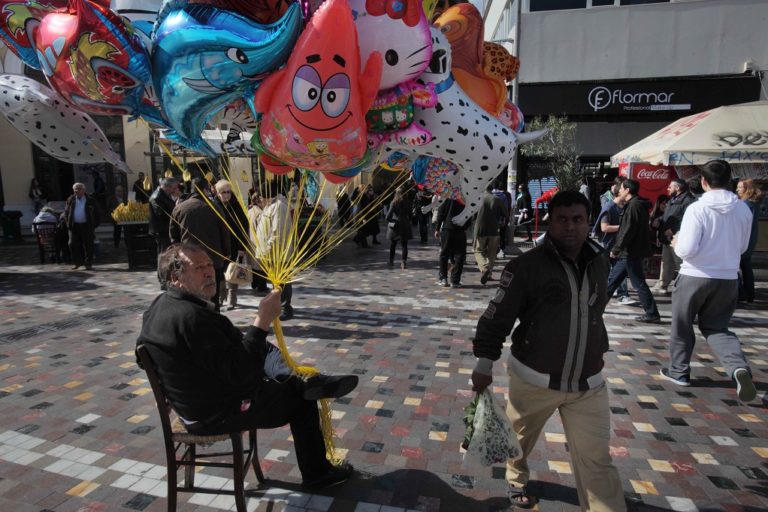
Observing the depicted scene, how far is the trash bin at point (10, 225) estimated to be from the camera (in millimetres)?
13047

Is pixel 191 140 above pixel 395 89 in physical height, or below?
below

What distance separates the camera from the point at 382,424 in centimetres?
338

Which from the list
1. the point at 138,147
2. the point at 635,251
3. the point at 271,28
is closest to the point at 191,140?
the point at 271,28

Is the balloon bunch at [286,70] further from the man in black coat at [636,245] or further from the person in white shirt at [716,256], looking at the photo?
the man in black coat at [636,245]

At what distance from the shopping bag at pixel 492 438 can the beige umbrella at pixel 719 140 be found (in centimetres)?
752

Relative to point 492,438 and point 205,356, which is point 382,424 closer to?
point 492,438

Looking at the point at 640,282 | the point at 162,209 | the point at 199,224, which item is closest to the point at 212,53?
the point at 199,224

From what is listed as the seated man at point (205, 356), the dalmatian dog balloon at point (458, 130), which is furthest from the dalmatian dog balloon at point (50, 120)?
the dalmatian dog balloon at point (458, 130)

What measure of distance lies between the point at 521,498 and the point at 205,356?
73.2 inches

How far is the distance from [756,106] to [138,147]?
52.4 feet

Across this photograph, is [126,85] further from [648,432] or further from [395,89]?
[648,432]

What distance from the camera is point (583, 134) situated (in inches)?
655

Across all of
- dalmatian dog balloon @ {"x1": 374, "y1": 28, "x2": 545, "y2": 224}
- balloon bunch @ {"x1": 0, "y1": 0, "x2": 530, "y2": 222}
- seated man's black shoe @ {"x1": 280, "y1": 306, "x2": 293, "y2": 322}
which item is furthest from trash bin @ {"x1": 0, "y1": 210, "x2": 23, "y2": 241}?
dalmatian dog balloon @ {"x1": 374, "y1": 28, "x2": 545, "y2": 224}

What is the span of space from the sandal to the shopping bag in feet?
1.49
